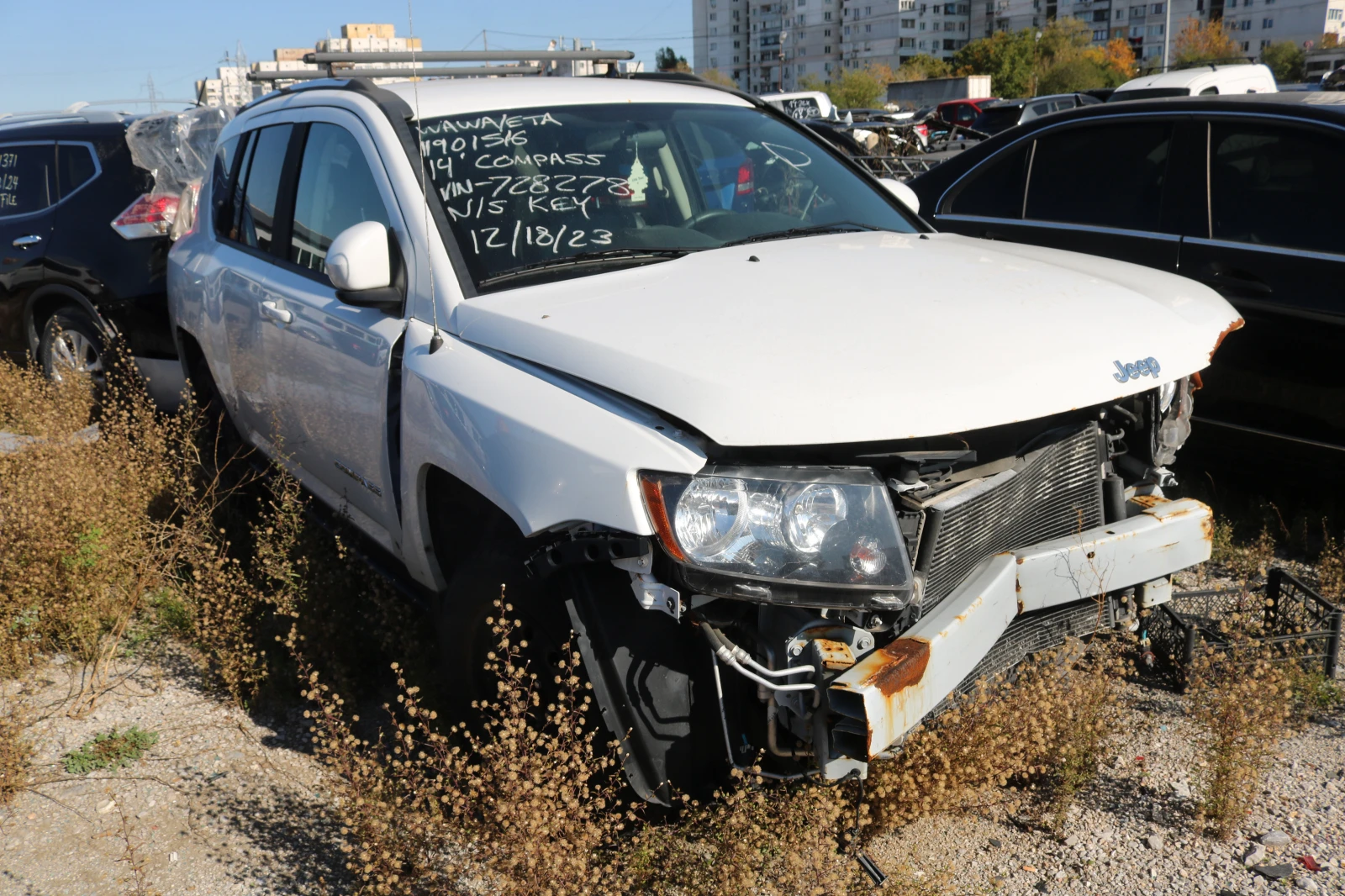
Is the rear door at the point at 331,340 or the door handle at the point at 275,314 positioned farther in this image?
the door handle at the point at 275,314

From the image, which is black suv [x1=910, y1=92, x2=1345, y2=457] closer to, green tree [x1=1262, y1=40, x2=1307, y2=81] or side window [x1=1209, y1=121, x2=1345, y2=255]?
side window [x1=1209, y1=121, x2=1345, y2=255]

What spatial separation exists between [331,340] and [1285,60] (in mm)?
99036

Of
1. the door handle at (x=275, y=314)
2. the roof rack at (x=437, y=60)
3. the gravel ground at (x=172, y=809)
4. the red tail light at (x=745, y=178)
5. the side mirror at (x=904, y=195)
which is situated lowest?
the gravel ground at (x=172, y=809)

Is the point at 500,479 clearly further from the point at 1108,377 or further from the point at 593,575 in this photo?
the point at 1108,377

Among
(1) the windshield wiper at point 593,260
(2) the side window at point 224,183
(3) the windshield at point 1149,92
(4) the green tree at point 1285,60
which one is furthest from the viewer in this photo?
(4) the green tree at point 1285,60

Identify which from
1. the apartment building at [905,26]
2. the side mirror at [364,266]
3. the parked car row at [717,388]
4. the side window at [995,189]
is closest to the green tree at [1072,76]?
the apartment building at [905,26]

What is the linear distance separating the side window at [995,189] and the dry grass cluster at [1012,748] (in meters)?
3.12

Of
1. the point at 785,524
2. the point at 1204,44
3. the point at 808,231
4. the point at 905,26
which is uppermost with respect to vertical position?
the point at 905,26

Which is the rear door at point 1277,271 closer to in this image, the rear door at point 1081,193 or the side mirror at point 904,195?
the rear door at point 1081,193

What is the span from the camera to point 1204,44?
308 feet

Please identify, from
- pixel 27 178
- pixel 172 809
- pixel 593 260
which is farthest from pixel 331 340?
pixel 27 178

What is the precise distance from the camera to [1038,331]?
8.40 ft

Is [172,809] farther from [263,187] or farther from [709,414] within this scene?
[263,187]

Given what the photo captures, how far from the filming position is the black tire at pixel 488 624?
260 cm
